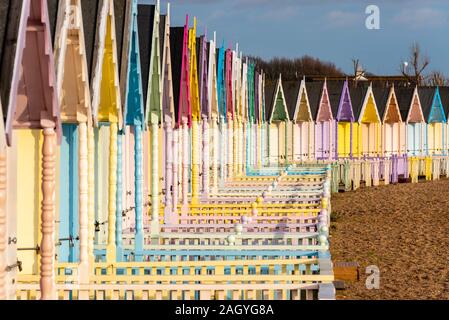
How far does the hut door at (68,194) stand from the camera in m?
14.0

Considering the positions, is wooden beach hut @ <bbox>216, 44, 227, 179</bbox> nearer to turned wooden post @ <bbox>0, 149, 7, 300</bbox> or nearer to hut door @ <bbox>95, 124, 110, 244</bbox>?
hut door @ <bbox>95, 124, 110, 244</bbox>

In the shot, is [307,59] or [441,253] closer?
[441,253]

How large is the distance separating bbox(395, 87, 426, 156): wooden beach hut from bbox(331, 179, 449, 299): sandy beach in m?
6.77

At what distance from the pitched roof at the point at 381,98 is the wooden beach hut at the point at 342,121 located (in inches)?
69.9

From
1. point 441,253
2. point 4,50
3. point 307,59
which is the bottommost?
point 441,253

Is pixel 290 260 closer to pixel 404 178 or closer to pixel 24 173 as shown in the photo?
pixel 24 173

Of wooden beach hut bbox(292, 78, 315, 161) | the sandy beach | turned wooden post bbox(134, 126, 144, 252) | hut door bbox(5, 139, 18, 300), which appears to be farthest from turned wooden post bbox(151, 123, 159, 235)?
wooden beach hut bbox(292, 78, 315, 161)

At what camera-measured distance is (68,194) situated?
14188 millimetres

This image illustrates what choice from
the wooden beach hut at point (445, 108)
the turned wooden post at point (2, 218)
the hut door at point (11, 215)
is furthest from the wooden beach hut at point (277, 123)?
the turned wooden post at point (2, 218)

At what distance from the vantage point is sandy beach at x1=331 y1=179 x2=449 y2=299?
18.5 m

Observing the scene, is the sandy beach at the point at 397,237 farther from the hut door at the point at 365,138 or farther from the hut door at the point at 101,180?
the hut door at the point at 365,138

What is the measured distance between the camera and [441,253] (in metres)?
23.1
